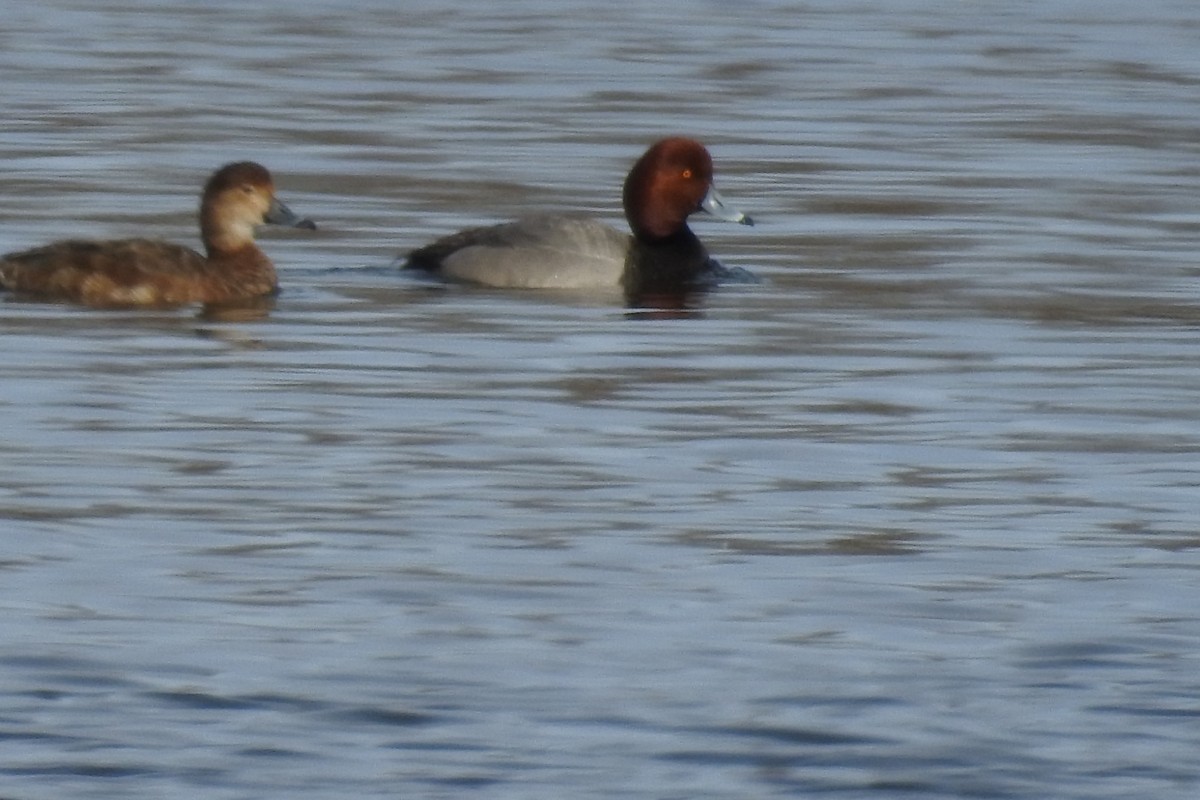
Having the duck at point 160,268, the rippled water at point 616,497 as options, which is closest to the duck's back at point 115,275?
the duck at point 160,268

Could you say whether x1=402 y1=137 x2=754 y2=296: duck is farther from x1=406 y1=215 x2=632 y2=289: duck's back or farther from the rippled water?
the rippled water

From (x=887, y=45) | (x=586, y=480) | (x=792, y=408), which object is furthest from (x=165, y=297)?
(x=887, y=45)

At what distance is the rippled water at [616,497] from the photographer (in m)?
5.74

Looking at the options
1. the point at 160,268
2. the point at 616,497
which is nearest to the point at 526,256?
the point at 160,268

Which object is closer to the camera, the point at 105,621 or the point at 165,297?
the point at 105,621

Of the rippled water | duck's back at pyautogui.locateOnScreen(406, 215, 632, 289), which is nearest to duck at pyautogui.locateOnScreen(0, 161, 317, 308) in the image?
the rippled water

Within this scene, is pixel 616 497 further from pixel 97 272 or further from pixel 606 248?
pixel 606 248

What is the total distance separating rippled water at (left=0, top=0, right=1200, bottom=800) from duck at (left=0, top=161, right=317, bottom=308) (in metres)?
0.18

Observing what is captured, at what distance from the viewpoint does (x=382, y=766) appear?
18.3 feet

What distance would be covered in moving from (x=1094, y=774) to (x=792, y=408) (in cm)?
429

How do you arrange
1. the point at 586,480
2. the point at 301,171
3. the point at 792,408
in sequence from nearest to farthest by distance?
the point at 586,480, the point at 792,408, the point at 301,171

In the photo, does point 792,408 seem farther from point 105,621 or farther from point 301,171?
point 301,171

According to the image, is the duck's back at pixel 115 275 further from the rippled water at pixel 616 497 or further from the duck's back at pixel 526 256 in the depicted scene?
the duck's back at pixel 526 256

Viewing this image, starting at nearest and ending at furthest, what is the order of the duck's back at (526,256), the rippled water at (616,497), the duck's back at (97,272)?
the rippled water at (616,497)
the duck's back at (97,272)
the duck's back at (526,256)
